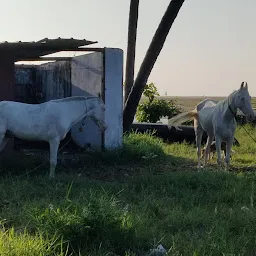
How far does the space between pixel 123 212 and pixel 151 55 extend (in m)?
8.00

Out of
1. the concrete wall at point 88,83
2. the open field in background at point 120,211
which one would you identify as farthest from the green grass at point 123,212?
the concrete wall at point 88,83

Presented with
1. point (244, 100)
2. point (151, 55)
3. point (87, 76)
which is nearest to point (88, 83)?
point (87, 76)

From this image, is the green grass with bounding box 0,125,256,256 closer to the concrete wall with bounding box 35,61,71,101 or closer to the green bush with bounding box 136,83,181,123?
the concrete wall with bounding box 35,61,71,101

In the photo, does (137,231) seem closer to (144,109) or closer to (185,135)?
(185,135)

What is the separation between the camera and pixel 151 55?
41.9 feet

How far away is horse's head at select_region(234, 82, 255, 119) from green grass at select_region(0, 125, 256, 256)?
4.49 ft

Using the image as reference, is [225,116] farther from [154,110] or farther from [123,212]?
[154,110]

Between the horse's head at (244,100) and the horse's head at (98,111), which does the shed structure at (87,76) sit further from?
the horse's head at (244,100)

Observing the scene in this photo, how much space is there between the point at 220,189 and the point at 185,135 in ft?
25.1

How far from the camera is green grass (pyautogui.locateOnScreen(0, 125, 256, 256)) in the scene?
4699mm

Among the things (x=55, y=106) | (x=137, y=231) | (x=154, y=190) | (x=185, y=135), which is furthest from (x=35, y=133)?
(x=185, y=135)

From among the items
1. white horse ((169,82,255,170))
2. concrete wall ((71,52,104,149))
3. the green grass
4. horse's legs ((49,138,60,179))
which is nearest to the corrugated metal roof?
concrete wall ((71,52,104,149))

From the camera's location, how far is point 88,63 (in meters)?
11.5

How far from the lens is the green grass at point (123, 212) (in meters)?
4.70
